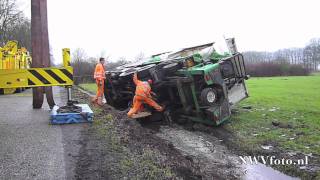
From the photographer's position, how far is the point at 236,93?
30.1 feet

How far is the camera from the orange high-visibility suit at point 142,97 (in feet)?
26.9

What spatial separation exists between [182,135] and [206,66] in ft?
5.30

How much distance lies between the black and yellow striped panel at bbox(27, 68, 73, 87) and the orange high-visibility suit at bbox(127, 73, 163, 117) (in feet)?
7.13

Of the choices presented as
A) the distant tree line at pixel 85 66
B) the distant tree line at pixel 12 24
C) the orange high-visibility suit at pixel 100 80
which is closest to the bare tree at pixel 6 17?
the distant tree line at pixel 12 24

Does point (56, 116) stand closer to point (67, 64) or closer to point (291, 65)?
point (67, 64)

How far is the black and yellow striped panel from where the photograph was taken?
6.01 metres

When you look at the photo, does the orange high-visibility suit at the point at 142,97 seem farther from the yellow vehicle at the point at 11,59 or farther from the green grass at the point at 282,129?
the yellow vehicle at the point at 11,59

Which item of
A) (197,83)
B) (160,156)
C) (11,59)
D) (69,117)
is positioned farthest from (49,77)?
(11,59)

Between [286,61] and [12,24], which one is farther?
[286,61]

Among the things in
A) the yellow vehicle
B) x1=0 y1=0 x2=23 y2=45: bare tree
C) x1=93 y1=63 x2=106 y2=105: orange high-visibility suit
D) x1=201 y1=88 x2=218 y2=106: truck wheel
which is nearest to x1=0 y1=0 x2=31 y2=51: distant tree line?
x1=0 y1=0 x2=23 y2=45: bare tree

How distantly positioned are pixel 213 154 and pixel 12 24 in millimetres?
34718

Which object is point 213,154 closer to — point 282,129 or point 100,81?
point 282,129

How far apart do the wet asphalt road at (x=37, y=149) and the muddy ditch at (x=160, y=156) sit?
17 centimetres

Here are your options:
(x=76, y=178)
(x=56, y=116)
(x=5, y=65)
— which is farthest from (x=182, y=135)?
(x=5, y=65)
